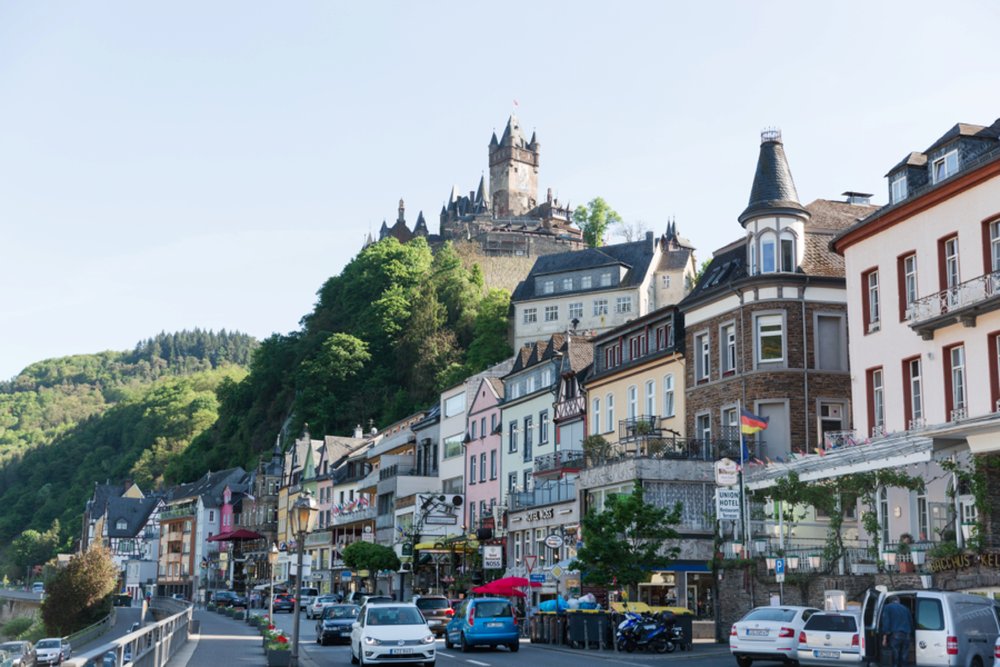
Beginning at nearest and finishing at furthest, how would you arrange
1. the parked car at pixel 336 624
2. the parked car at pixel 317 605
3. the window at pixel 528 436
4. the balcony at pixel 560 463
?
the parked car at pixel 336 624
the balcony at pixel 560 463
the parked car at pixel 317 605
the window at pixel 528 436

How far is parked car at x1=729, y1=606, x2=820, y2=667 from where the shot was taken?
2470 cm

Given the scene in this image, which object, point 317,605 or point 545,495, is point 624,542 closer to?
point 545,495

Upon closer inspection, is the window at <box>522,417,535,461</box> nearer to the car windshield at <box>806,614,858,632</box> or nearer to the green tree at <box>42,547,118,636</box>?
the car windshield at <box>806,614,858,632</box>

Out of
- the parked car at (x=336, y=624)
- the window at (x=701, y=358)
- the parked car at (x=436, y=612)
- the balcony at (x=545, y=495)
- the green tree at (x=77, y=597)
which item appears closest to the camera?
the parked car at (x=336, y=624)

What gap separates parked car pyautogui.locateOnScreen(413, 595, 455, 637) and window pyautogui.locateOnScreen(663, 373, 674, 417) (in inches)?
447

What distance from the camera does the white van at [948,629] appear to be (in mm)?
19547

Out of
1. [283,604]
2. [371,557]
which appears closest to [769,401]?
[371,557]

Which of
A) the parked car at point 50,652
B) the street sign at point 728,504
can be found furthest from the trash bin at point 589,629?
the parked car at point 50,652

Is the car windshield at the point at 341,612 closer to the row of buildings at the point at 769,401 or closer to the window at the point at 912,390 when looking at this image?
the row of buildings at the point at 769,401

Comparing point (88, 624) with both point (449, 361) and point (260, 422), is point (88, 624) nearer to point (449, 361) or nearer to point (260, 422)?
point (449, 361)

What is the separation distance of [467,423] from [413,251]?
6302 cm

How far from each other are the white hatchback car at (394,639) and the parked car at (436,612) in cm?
1414

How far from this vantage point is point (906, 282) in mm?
34719

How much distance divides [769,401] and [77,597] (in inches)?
2151
